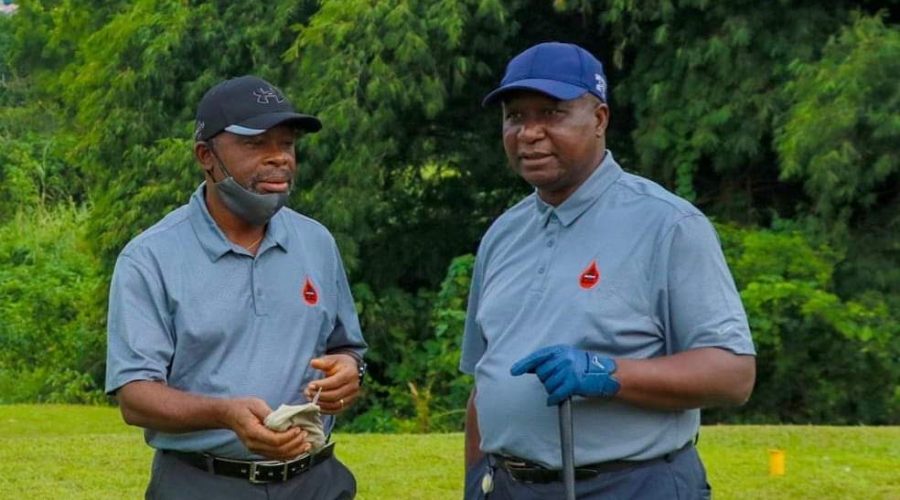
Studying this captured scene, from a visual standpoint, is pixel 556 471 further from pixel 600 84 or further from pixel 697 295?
pixel 600 84

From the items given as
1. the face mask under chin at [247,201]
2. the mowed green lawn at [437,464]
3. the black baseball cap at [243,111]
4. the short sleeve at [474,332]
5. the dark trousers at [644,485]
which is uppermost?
the black baseball cap at [243,111]

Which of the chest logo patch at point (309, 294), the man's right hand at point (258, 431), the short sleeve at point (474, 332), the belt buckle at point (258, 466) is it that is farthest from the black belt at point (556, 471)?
the chest logo patch at point (309, 294)

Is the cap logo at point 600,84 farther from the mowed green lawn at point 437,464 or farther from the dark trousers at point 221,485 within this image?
the mowed green lawn at point 437,464

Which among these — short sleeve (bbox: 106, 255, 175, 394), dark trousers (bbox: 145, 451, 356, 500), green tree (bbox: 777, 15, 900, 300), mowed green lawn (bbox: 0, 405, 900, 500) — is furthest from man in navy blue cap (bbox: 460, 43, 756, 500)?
green tree (bbox: 777, 15, 900, 300)

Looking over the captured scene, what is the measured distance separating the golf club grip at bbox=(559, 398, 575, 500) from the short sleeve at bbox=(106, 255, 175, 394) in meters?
1.06

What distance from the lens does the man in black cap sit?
4074 mm

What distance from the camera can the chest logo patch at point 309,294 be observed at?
436 centimetres

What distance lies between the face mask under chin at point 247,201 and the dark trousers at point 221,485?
0.67 metres

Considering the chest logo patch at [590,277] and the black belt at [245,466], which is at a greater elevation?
the chest logo patch at [590,277]

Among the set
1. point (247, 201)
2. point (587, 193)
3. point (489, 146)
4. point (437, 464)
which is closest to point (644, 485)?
point (587, 193)

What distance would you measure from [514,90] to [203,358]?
3.46ft

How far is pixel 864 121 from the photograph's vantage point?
1363 cm

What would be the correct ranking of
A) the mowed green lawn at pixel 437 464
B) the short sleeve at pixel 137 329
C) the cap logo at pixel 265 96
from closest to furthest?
1. the short sleeve at pixel 137 329
2. the cap logo at pixel 265 96
3. the mowed green lawn at pixel 437 464

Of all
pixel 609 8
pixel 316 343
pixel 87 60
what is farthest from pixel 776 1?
pixel 316 343
